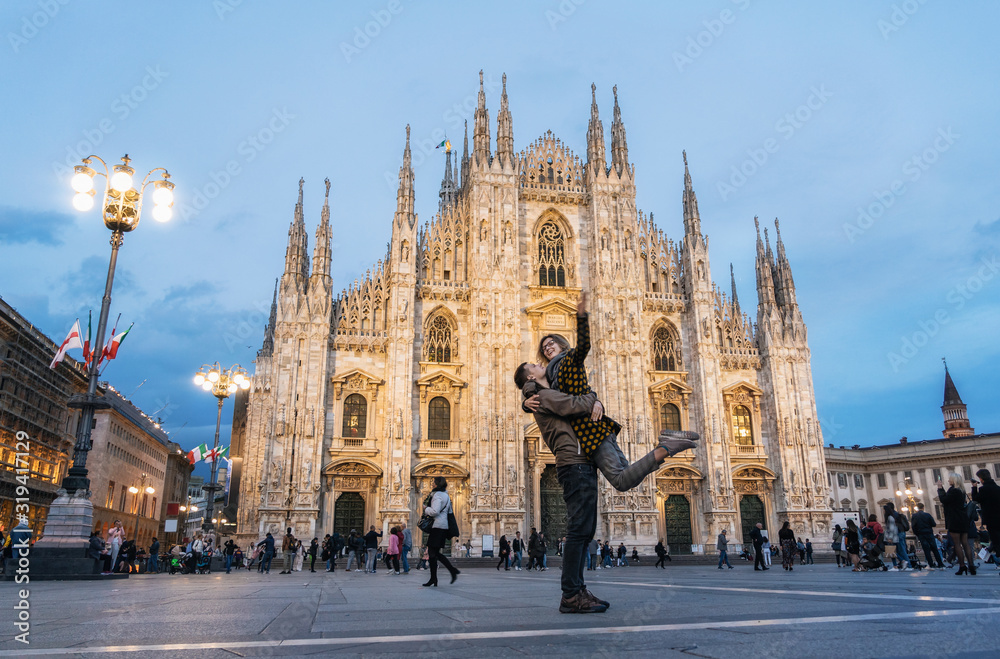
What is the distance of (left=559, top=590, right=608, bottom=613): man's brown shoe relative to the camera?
4.93 meters

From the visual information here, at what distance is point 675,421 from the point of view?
33.9m

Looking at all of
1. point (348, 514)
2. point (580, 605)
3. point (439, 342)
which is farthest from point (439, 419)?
point (580, 605)

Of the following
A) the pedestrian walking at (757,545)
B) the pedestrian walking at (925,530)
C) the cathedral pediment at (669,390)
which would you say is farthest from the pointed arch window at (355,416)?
the pedestrian walking at (925,530)

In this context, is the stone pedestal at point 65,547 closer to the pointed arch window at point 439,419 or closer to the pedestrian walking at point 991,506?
the pedestrian walking at point 991,506

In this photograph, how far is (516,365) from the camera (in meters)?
32.0

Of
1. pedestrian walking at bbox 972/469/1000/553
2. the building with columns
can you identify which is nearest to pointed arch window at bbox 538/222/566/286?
pedestrian walking at bbox 972/469/1000/553

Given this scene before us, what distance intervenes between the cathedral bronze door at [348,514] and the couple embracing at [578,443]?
26.4 m

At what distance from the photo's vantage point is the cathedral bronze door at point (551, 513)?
3153 centimetres

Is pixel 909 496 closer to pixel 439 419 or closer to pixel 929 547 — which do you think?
pixel 439 419

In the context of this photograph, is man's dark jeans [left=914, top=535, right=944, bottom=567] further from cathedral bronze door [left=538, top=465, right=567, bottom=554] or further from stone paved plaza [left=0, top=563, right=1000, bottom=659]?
cathedral bronze door [left=538, top=465, right=567, bottom=554]

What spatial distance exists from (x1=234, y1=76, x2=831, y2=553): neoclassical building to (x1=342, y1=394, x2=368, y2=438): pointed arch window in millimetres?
98

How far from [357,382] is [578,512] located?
88.6 ft

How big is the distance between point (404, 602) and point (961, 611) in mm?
4574

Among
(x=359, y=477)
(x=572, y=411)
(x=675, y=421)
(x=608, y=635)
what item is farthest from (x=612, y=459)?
(x=675, y=421)
